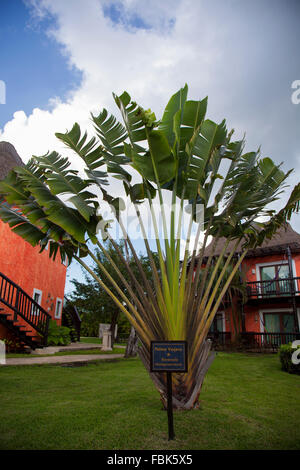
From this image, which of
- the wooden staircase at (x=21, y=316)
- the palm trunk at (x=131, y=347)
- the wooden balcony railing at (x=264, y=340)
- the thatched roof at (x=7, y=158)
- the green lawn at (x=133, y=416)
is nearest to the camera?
the green lawn at (x=133, y=416)

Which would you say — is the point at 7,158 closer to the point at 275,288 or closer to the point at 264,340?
the point at 275,288

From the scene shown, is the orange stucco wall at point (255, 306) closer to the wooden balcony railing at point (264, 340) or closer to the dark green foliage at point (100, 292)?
the wooden balcony railing at point (264, 340)

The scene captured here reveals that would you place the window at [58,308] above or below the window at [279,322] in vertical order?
above

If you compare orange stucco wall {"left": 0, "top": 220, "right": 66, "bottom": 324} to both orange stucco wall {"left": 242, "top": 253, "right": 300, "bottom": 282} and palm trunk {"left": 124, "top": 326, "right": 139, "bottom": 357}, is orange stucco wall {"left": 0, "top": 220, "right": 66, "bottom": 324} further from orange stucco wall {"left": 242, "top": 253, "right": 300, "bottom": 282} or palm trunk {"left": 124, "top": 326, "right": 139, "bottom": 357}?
orange stucco wall {"left": 242, "top": 253, "right": 300, "bottom": 282}

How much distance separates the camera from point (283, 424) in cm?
405

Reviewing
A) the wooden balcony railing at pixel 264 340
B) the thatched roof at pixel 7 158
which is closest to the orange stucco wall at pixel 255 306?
the wooden balcony railing at pixel 264 340

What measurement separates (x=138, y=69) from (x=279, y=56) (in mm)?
3409

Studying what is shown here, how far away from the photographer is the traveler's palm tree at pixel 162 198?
4.36 m

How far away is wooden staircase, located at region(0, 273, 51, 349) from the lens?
11.2m

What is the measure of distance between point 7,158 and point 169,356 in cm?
1408

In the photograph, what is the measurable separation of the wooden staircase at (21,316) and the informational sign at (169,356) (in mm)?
9202

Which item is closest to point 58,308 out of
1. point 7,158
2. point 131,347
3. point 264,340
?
point 131,347
